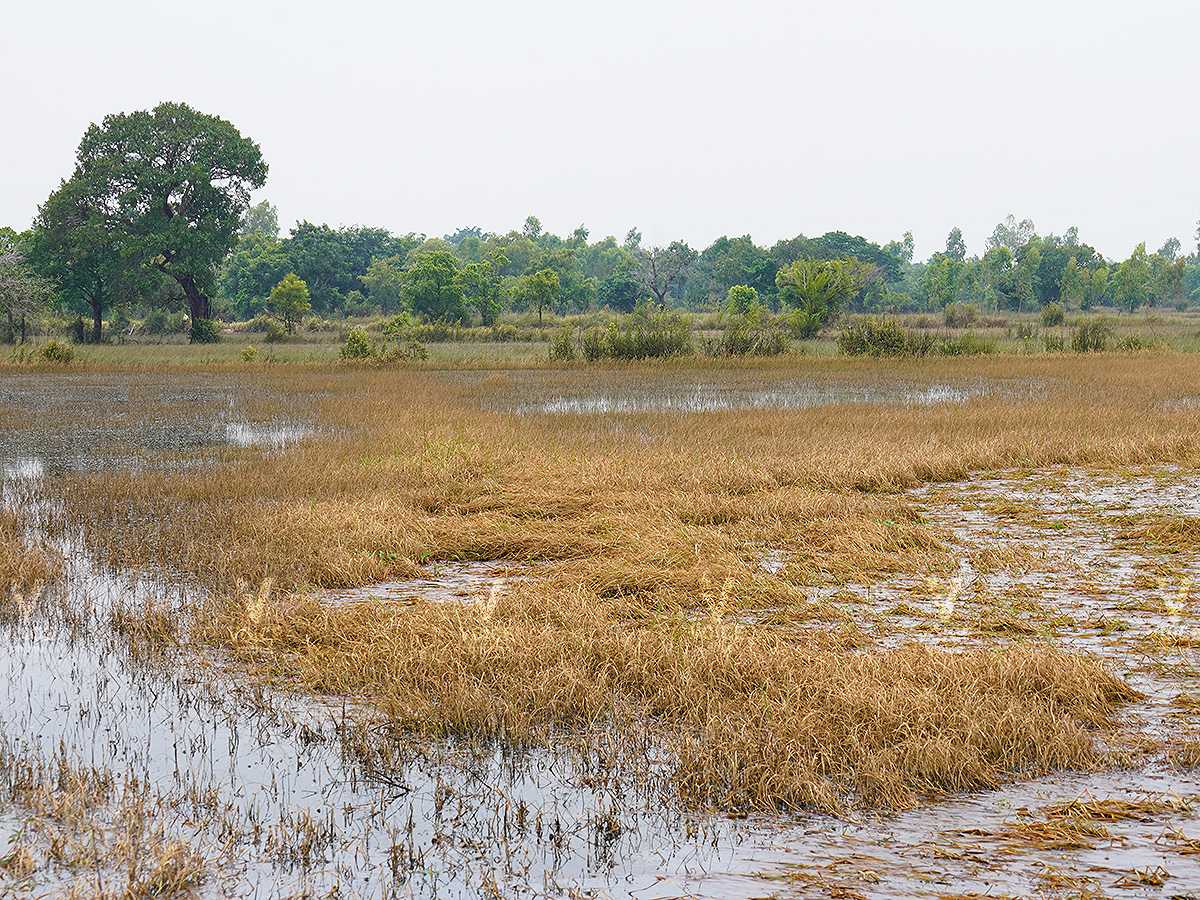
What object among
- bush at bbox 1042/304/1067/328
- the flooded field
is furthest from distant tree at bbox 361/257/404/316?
the flooded field

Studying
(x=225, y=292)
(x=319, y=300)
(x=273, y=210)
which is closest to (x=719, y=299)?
(x=319, y=300)

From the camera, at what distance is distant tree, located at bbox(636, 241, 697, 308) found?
81000 mm

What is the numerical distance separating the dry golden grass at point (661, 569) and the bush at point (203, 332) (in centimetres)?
3267

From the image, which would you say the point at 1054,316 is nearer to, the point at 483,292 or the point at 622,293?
the point at 483,292

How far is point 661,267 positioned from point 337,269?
2931 centimetres

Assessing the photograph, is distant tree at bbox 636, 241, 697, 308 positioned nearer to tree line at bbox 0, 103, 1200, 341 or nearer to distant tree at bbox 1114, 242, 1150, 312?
tree line at bbox 0, 103, 1200, 341

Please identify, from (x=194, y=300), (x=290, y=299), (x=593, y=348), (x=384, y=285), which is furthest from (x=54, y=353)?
(x=384, y=285)

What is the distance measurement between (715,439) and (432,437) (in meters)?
4.15

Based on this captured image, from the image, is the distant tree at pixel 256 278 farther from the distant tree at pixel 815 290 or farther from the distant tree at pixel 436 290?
the distant tree at pixel 815 290

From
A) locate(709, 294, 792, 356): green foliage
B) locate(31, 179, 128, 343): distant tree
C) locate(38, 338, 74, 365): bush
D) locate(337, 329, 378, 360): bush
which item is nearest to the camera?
locate(38, 338, 74, 365): bush

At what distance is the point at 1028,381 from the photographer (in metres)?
23.1

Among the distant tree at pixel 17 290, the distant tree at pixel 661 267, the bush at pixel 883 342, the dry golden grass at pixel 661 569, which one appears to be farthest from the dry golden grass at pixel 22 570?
the distant tree at pixel 661 267

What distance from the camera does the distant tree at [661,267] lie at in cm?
8100

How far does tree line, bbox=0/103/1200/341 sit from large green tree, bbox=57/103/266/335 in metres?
0.07
